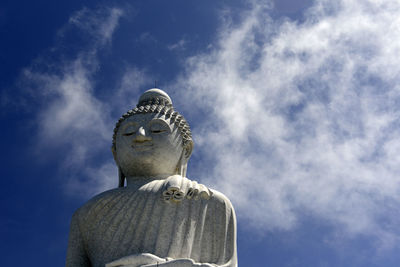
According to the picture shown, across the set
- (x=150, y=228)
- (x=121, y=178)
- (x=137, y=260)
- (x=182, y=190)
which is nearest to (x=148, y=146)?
(x=121, y=178)

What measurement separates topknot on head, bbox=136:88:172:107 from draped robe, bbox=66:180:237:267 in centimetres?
213

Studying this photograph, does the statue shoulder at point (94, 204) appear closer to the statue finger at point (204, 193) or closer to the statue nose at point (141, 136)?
the statue nose at point (141, 136)

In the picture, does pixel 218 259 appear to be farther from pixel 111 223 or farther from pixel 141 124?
pixel 141 124

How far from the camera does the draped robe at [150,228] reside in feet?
27.7

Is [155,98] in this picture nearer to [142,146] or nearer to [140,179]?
[142,146]

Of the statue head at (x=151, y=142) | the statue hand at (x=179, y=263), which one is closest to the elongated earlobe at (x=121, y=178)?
the statue head at (x=151, y=142)

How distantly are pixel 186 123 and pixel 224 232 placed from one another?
2.72 metres

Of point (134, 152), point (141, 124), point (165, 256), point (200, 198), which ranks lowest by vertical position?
point (165, 256)

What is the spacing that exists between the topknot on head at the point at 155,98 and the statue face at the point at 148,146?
0.66 m

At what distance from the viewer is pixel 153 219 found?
340 inches

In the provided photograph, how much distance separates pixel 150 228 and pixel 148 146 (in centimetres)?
177

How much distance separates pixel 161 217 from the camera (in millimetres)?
8672

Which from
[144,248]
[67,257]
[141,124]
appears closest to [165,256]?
[144,248]

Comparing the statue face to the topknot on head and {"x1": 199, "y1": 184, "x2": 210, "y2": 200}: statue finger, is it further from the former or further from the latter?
{"x1": 199, "y1": 184, "x2": 210, "y2": 200}: statue finger
